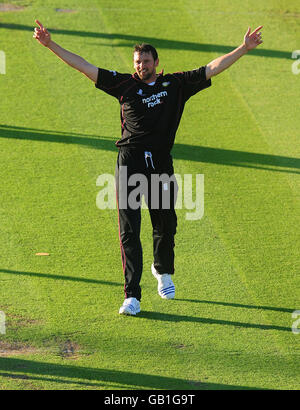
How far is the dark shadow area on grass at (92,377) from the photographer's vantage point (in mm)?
5719


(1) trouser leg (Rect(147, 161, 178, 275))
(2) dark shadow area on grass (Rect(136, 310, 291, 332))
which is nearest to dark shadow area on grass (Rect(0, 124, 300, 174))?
(1) trouser leg (Rect(147, 161, 178, 275))

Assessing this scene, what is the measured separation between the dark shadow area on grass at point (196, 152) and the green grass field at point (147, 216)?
0.08 ft

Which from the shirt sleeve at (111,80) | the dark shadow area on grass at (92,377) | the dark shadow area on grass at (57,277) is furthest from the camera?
the dark shadow area on grass at (57,277)

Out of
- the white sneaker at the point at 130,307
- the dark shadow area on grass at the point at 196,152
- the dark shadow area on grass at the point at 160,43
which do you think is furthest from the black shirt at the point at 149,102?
the dark shadow area on grass at the point at 160,43

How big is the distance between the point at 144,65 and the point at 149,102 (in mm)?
285

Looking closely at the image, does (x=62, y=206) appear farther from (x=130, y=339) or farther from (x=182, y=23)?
(x=182, y=23)

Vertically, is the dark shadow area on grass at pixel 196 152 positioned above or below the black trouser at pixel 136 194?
above

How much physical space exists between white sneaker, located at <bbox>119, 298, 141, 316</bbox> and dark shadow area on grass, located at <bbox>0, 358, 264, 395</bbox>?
29.6 inches

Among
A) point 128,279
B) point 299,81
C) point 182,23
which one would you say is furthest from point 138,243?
point 182,23

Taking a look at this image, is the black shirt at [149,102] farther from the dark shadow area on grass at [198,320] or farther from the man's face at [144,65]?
the dark shadow area on grass at [198,320]

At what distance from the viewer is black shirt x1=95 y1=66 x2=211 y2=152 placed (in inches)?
256

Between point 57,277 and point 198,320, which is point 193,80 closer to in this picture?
point 198,320

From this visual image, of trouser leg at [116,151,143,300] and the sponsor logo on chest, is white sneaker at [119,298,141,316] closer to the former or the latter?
trouser leg at [116,151,143,300]

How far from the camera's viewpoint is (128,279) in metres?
6.61
